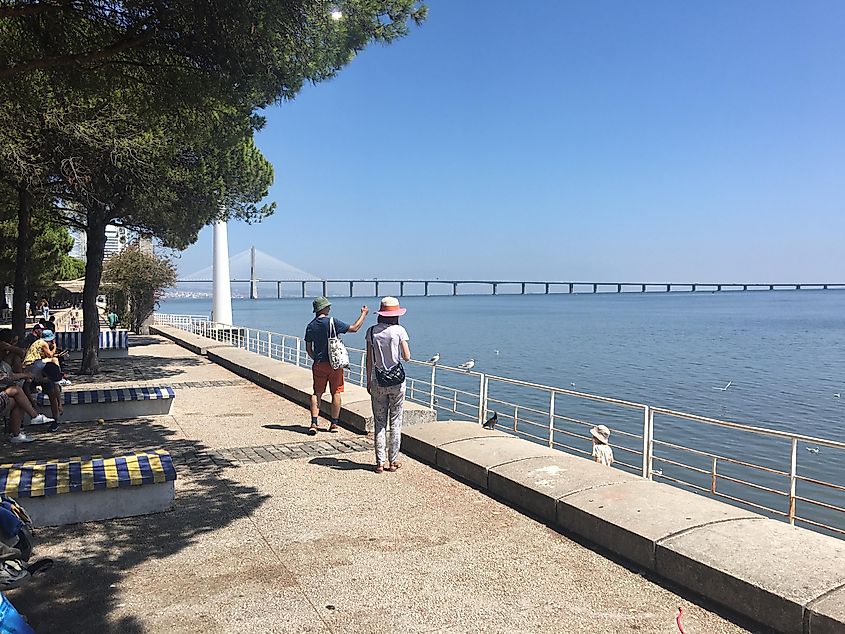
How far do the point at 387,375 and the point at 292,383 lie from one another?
524 centimetres

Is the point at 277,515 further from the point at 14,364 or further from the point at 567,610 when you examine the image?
the point at 14,364

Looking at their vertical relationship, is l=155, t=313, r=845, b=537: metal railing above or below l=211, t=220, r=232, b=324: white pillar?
below

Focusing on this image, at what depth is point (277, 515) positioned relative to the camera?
5.57 metres

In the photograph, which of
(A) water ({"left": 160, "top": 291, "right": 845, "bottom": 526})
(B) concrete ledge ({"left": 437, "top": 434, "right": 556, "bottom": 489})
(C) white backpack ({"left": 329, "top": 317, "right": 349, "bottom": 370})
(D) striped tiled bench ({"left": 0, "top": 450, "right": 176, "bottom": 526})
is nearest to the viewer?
(D) striped tiled bench ({"left": 0, "top": 450, "right": 176, "bottom": 526})

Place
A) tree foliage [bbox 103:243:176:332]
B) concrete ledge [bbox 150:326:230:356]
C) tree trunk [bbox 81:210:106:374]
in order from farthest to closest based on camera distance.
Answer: tree foliage [bbox 103:243:176:332], concrete ledge [bbox 150:326:230:356], tree trunk [bbox 81:210:106:374]

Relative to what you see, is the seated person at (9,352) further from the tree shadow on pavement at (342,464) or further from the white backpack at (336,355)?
the tree shadow on pavement at (342,464)

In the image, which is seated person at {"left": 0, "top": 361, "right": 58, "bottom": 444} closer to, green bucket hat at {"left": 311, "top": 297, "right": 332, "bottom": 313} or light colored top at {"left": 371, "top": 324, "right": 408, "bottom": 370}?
green bucket hat at {"left": 311, "top": 297, "right": 332, "bottom": 313}

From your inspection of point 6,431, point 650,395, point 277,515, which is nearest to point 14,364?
point 6,431

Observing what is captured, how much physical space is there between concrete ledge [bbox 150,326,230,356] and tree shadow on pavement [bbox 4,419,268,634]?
1390cm

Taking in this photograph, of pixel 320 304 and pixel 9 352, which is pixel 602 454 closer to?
pixel 320 304

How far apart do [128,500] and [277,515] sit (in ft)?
3.79

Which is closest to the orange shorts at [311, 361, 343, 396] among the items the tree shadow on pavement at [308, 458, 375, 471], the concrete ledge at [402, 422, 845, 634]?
the tree shadow on pavement at [308, 458, 375, 471]

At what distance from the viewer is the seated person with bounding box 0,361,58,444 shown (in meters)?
7.93

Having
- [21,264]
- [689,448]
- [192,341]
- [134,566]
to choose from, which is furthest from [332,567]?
[192,341]
